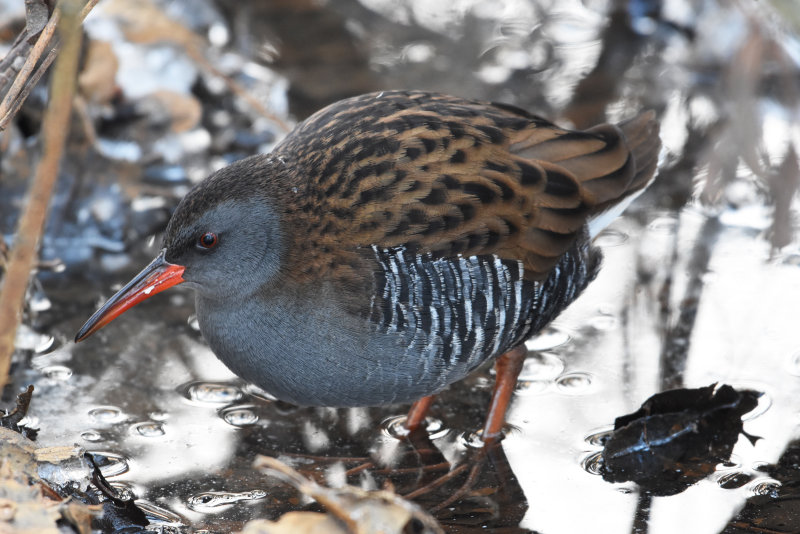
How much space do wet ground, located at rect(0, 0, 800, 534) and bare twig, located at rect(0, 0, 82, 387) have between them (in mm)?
1081

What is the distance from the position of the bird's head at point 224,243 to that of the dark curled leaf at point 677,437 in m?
1.31

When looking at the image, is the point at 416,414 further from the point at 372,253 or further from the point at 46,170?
the point at 46,170

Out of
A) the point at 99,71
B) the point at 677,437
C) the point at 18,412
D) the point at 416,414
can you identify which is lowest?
the point at 416,414

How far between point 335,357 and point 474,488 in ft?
2.16

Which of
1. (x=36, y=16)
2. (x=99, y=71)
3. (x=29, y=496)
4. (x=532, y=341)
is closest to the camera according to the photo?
(x=29, y=496)

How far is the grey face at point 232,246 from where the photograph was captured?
3303mm

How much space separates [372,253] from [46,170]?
1.21 meters

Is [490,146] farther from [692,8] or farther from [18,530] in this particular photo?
[692,8]

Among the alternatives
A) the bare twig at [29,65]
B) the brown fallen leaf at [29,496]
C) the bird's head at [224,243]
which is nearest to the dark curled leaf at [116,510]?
the brown fallen leaf at [29,496]

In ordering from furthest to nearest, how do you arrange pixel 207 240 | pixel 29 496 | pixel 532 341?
pixel 532 341
pixel 207 240
pixel 29 496

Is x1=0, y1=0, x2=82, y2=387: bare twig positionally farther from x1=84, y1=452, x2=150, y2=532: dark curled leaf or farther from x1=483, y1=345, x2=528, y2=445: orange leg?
x1=483, y1=345, x2=528, y2=445: orange leg

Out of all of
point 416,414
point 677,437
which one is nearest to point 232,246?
point 416,414

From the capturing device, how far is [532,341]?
426 cm

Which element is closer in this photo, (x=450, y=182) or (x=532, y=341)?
(x=450, y=182)
